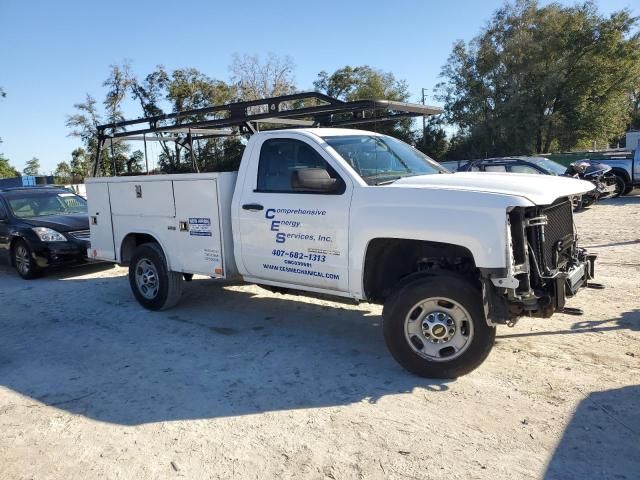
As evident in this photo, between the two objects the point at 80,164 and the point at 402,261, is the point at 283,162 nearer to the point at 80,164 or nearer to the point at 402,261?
the point at 402,261

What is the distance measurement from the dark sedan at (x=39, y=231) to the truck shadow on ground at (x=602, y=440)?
8059 mm

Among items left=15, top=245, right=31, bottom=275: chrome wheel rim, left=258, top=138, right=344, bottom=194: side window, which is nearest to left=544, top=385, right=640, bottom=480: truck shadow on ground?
left=258, top=138, right=344, bottom=194: side window

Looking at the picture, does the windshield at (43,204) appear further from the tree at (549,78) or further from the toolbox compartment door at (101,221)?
the tree at (549,78)

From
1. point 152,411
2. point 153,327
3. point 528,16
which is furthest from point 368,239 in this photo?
point 528,16

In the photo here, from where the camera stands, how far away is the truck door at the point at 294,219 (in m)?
4.65

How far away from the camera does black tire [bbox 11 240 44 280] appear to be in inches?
347

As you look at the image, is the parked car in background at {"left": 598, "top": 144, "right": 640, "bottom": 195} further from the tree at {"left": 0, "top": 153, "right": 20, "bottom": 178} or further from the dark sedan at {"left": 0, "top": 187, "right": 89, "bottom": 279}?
the tree at {"left": 0, "top": 153, "right": 20, "bottom": 178}

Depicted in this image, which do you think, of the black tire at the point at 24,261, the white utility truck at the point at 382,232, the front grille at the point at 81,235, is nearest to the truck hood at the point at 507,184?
the white utility truck at the point at 382,232

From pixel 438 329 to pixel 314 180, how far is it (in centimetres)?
162

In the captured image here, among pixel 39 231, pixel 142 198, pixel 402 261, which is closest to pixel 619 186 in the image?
pixel 402 261

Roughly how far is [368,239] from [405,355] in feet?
3.29

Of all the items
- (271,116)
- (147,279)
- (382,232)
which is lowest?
(147,279)

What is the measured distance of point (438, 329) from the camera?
4191 mm

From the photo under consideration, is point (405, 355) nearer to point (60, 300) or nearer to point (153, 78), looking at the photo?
point (60, 300)
